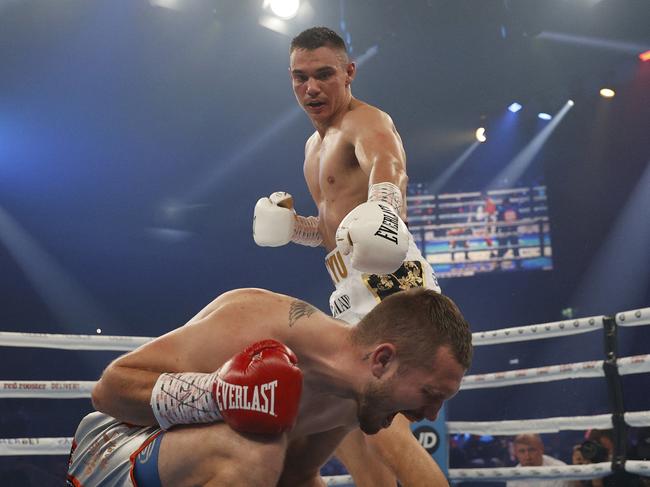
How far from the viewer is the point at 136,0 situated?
20.3 ft

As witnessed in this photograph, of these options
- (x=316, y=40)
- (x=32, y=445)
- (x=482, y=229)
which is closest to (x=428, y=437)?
(x=32, y=445)

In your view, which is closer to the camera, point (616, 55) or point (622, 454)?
point (622, 454)

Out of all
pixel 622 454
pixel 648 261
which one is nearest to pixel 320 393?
pixel 622 454

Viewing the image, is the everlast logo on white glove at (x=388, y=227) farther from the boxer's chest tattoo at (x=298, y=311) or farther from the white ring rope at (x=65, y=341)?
the white ring rope at (x=65, y=341)

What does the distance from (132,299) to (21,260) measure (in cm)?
119

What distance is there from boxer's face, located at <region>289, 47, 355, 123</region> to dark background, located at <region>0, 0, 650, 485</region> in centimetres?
438

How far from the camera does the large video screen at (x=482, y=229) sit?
7.61 metres

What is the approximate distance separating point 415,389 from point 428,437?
5.46 feet

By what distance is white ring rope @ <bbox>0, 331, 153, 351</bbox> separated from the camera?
2574mm

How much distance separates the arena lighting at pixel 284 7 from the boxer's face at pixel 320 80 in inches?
172

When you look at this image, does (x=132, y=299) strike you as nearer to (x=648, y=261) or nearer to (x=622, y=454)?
(x=648, y=261)

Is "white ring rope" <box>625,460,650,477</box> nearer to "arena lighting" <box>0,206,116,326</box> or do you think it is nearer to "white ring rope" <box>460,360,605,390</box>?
"white ring rope" <box>460,360,605,390</box>

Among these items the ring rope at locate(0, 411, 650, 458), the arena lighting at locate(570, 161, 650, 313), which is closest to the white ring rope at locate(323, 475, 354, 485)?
the ring rope at locate(0, 411, 650, 458)

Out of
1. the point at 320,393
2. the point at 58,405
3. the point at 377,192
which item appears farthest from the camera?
the point at 58,405
